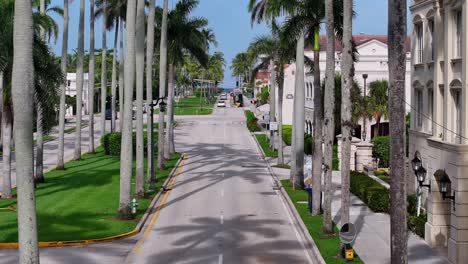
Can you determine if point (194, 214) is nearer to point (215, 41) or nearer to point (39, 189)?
point (39, 189)

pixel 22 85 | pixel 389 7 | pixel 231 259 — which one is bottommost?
pixel 231 259

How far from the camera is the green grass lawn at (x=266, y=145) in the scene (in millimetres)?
65500

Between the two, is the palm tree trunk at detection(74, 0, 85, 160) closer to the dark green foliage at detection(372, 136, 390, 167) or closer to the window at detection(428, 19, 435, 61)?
the dark green foliage at detection(372, 136, 390, 167)

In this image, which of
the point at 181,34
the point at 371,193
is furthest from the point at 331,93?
the point at 181,34

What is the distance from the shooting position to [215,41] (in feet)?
230

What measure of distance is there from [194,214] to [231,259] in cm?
966

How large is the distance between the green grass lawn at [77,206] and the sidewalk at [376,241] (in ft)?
27.3

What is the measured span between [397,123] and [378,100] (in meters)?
48.2

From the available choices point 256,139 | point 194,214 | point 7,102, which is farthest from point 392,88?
point 256,139

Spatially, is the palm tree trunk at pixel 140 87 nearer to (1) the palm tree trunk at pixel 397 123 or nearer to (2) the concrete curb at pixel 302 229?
(2) the concrete curb at pixel 302 229

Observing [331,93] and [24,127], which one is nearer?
[24,127]

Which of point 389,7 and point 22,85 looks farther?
point 389,7

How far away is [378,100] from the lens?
212 ft

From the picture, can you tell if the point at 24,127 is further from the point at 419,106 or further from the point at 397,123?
the point at 419,106
